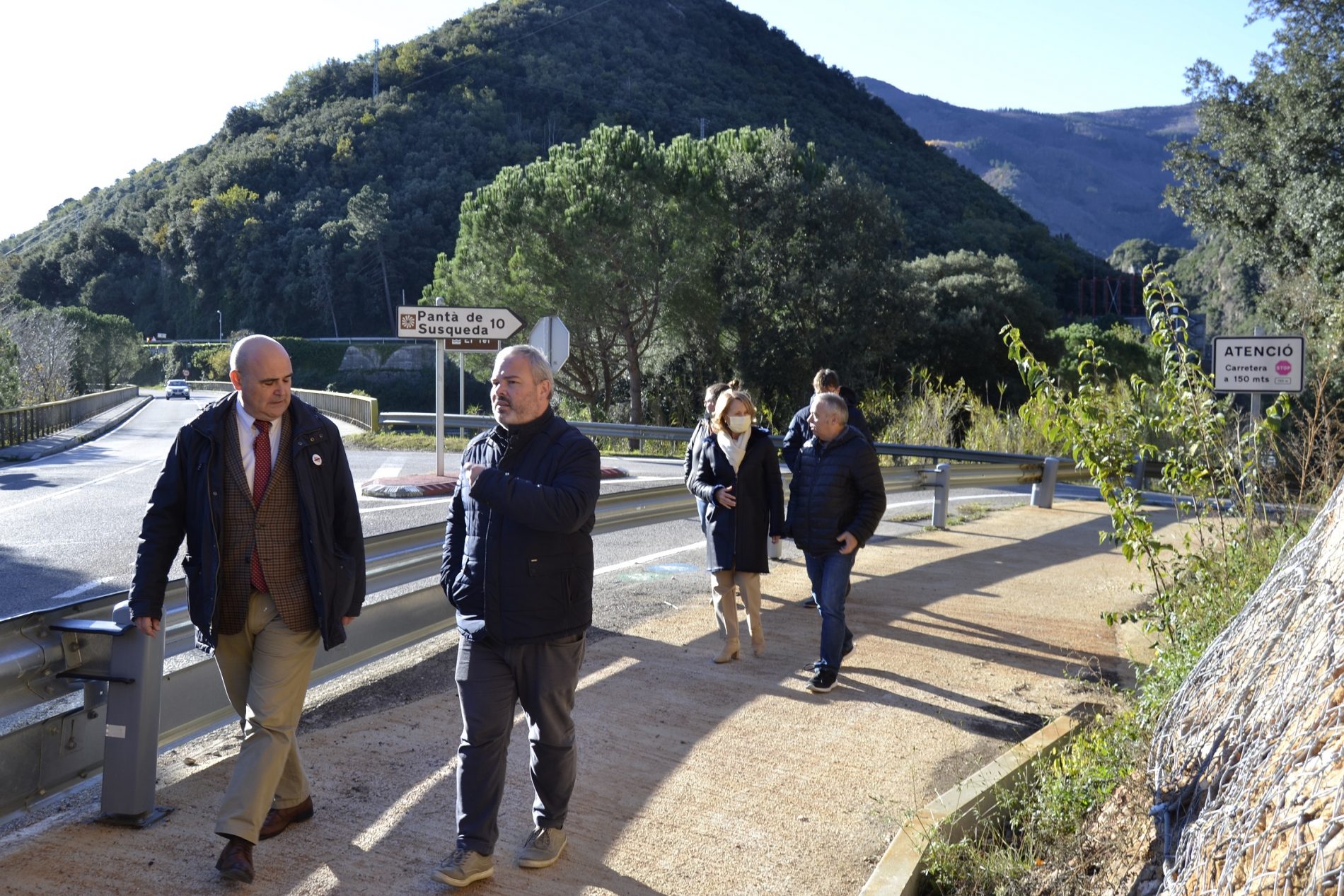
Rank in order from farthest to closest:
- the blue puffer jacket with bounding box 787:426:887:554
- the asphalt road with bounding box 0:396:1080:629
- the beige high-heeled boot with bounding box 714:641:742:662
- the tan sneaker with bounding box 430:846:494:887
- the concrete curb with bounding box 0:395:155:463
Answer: the concrete curb with bounding box 0:395:155:463, the asphalt road with bounding box 0:396:1080:629, the beige high-heeled boot with bounding box 714:641:742:662, the blue puffer jacket with bounding box 787:426:887:554, the tan sneaker with bounding box 430:846:494:887

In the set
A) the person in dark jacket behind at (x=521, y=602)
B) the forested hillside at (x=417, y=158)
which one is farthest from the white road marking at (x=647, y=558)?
the forested hillside at (x=417, y=158)

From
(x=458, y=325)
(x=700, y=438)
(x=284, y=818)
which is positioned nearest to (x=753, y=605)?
(x=700, y=438)

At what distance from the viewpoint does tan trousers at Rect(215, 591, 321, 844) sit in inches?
152

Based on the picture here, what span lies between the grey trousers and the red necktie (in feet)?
2.51

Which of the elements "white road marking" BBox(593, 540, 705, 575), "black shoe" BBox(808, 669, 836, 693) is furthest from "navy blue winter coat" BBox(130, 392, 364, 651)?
"white road marking" BBox(593, 540, 705, 575)

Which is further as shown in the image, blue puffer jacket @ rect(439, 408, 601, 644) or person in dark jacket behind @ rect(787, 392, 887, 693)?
person in dark jacket behind @ rect(787, 392, 887, 693)

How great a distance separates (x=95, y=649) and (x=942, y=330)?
3501 centimetres

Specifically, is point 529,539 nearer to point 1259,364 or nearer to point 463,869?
point 463,869

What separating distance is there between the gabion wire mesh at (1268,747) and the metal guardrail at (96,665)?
3.75 metres

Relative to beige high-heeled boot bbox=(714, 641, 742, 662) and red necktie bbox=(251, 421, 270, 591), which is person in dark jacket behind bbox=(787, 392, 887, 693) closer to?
beige high-heeled boot bbox=(714, 641, 742, 662)

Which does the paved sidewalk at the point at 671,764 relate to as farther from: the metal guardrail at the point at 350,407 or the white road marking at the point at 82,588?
the metal guardrail at the point at 350,407

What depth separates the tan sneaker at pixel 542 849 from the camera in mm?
4113

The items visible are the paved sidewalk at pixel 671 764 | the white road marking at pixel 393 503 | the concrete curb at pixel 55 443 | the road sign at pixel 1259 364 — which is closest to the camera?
the paved sidewalk at pixel 671 764

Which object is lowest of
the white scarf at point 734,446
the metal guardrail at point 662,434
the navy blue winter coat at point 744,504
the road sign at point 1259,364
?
the metal guardrail at point 662,434
